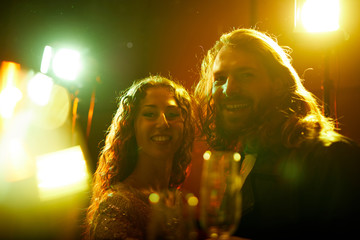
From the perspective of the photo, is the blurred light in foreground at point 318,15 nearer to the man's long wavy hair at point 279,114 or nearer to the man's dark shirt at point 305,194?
the man's long wavy hair at point 279,114

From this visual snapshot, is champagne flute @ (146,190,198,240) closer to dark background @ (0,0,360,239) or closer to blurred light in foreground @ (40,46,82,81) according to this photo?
dark background @ (0,0,360,239)

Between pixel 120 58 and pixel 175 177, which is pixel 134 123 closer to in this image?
pixel 175 177

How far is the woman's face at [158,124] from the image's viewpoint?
2.29 meters

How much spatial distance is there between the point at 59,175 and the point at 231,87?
461 cm

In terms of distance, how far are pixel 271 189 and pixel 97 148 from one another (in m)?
3.92

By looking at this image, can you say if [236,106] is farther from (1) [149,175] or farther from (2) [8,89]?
(2) [8,89]

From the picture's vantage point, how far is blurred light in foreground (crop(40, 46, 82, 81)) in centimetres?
460

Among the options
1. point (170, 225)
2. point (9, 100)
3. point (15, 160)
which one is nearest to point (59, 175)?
point (15, 160)

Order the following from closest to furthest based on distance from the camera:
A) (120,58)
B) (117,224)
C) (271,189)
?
(271,189) < (117,224) < (120,58)

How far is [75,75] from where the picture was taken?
189 inches

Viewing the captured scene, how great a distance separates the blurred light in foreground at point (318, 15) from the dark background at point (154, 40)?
8cm

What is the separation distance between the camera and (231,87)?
1.87 m

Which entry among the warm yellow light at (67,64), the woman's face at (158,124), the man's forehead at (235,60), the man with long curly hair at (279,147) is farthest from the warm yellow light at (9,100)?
the man's forehead at (235,60)

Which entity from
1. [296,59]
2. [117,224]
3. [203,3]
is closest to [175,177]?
[117,224]
